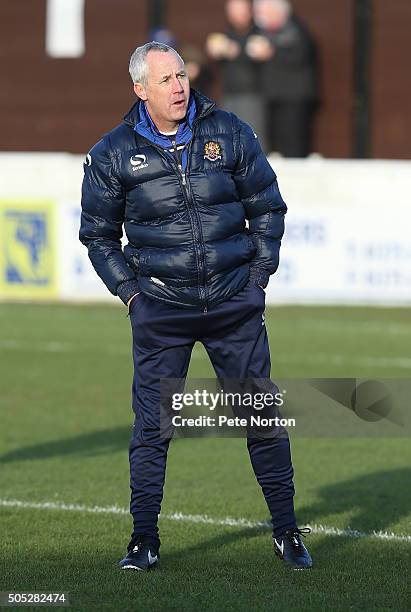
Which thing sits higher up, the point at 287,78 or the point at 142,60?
the point at 142,60

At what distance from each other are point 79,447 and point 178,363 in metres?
3.53

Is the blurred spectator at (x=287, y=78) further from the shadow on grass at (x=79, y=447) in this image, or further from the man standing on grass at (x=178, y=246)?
the man standing on grass at (x=178, y=246)

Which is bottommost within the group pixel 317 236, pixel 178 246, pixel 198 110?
pixel 317 236

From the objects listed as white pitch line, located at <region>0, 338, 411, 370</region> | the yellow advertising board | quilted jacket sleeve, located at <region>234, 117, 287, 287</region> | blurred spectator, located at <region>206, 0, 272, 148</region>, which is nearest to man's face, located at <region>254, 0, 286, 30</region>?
blurred spectator, located at <region>206, 0, 272, 148</region>

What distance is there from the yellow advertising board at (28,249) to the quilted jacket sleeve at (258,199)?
11.7 meters

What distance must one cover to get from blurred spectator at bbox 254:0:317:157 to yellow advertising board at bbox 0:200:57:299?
390cm

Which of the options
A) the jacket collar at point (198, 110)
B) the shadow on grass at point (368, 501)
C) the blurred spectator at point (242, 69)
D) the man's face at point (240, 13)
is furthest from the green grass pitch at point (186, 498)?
the man's face at point (240, 13)

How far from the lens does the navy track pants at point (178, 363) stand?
6516 millimetres

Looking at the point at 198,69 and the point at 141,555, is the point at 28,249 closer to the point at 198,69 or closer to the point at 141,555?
the point at 198,69

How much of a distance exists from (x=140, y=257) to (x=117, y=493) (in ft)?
7.76

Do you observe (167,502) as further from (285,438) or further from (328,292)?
(328,292)

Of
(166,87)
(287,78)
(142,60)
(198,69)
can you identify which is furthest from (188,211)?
(198,69)

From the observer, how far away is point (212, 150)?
6.42 m

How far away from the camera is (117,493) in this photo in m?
8.52
